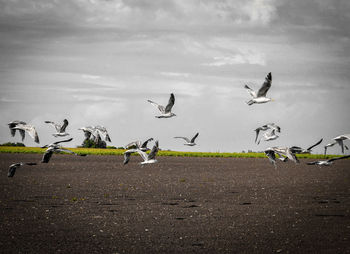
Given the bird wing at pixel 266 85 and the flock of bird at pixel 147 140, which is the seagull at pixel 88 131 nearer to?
the flock of bird at pixel 147 140

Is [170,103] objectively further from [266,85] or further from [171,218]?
[171,218]

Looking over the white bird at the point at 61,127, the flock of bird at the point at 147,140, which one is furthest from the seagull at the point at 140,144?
the white bird at the point at 61,127

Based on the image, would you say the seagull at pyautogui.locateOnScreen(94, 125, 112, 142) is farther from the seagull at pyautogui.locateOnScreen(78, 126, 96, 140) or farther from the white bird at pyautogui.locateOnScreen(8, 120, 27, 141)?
the white bird at pyautogui.locateOnScreen(8, 120, 27, 141)

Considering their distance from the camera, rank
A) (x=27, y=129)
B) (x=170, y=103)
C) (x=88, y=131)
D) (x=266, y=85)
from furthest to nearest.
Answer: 1. (x=170, y=103)
2. (x=88, y=131)
3. (x=266, y=85)
4. (x=27, y=129)

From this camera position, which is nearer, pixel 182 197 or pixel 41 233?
pixel 41 233

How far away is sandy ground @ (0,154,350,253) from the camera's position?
12.8 m

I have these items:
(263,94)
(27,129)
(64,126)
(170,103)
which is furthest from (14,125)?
(263,94)

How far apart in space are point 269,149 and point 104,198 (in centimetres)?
1045

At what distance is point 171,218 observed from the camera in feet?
55.0

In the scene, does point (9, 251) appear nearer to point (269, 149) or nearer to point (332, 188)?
point (269, 149)

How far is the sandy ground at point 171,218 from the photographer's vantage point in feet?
41.9

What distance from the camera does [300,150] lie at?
14.8m

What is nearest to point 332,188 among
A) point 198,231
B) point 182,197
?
point 182,197

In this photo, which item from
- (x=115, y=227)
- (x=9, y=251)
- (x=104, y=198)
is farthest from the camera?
(x=104, y=198)
